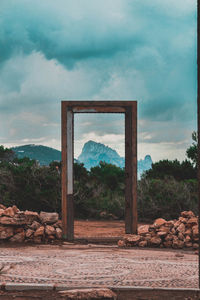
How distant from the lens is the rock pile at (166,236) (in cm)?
755

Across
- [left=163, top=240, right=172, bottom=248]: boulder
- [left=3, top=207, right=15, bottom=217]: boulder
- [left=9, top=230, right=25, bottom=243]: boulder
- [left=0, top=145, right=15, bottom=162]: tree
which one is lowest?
[left=163, top=240, right=172, bottom=248]: boulder

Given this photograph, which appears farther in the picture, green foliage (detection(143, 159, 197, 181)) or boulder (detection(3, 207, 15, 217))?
green foliage (detection(143, 159, 197, 181))

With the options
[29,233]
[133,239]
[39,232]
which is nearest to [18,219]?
[29,233]

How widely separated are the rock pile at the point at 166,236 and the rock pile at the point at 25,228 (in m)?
1.41

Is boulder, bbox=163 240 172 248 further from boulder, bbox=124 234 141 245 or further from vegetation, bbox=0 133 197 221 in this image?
vegetation, bbox=0 133 197 221

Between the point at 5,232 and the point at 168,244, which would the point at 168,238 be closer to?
the point at 168,244

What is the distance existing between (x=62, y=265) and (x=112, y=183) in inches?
395

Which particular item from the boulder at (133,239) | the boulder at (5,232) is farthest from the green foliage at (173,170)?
the boulder at (5,232)

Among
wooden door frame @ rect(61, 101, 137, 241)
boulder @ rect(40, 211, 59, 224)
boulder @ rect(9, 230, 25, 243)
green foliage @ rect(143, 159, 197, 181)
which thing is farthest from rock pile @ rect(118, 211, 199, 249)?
green foliage @ rect(143, 159, 197, 181)

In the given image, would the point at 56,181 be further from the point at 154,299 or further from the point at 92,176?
the point at 154,299

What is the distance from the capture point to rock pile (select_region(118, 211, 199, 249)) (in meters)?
7.55

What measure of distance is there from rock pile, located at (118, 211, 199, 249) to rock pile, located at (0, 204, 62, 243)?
1413 millimetres

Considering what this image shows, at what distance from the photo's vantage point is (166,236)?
7.68m

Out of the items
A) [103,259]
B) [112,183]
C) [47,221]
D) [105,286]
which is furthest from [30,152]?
[105,286]
